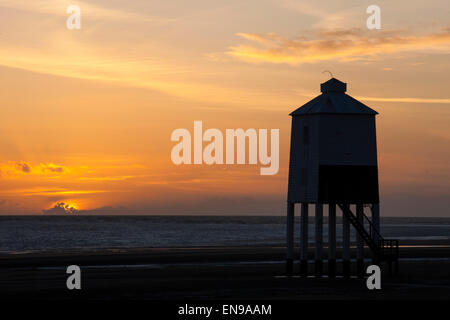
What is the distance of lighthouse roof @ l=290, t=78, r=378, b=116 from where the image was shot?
4322 cm

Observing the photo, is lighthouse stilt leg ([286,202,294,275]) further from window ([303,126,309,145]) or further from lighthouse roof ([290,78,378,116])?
lighthouse roof ([290,78,378,116])

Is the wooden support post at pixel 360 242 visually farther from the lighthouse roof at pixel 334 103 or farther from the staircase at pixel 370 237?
the lighthouse roof at pixel 334 103

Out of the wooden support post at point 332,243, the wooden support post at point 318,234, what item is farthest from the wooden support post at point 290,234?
the wooden support post at point 332,243

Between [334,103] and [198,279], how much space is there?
11.8 meters

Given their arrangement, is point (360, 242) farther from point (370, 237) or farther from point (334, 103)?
point (334, 103)

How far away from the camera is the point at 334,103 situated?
43.6m

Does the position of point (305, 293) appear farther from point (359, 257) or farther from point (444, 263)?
point (444, 263)

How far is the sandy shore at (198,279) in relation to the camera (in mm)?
35719

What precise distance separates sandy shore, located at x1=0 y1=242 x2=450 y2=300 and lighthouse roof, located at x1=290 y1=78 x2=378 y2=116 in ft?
29.1

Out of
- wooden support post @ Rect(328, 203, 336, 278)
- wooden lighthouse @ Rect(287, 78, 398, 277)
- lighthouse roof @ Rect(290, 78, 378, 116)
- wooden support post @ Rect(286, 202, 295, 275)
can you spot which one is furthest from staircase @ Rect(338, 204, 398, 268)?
lighthouse roof @ Rect(290, 78, 378, 116)

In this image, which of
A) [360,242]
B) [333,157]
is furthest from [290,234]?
[333,157]

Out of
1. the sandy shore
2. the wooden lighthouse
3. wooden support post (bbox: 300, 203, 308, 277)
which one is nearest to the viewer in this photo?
the sandy shore

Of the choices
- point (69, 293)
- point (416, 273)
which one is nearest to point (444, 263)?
point (416, 273)
